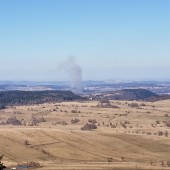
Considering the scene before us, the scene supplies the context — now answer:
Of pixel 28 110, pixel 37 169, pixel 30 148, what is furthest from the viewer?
pixel 28 110

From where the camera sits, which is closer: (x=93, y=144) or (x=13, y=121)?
(x=93, y=144)

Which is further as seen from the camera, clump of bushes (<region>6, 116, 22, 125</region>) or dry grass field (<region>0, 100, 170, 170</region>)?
clump of bushes (<region>6, 116, 22, 125</region>)

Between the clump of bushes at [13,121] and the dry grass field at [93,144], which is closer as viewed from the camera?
the dry grass field at [93,144]

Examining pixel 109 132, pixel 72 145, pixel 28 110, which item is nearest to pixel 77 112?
pixel 28 110

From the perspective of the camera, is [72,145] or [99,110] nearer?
[72,145]

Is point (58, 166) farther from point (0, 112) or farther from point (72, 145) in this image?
point (0, 112)

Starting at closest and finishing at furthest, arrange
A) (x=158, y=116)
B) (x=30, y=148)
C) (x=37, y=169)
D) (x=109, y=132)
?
(x=37, y=169)
(x=30, y=148)
(x=109, y=132)
(x=158, y=116)

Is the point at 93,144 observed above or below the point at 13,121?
below

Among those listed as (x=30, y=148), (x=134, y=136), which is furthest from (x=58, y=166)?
(x=134, y=136)
